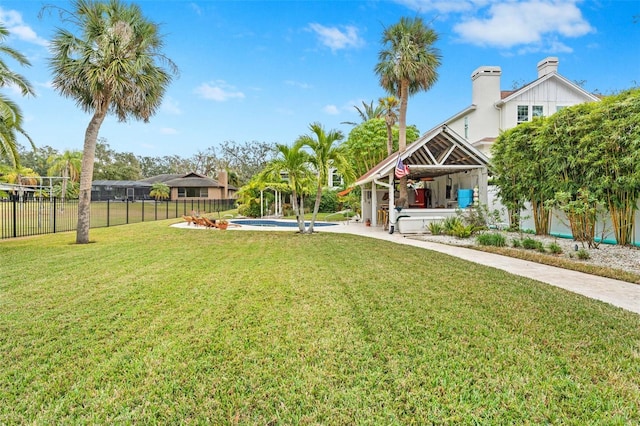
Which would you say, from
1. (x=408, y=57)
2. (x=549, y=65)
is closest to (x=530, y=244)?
(x=408, y=57)

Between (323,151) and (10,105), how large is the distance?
9.36m

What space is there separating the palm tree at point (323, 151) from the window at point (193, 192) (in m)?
36.0

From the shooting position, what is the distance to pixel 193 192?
46219mm

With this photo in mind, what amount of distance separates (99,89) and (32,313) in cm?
894

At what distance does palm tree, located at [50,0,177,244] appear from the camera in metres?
10.3

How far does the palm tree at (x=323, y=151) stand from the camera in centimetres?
1238

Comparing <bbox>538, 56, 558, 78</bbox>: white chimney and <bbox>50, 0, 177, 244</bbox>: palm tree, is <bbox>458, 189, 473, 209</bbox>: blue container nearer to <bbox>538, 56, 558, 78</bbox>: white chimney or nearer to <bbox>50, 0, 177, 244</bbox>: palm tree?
<bbox>538, 56, 558, 78</bbox>: white chimney

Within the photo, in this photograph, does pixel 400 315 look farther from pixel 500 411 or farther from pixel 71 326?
pixel 71 326

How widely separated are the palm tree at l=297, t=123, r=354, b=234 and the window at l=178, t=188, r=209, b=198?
118 feet

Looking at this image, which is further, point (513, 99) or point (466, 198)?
point (513, 99)

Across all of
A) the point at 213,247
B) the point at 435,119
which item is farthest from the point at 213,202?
the point at 213,247

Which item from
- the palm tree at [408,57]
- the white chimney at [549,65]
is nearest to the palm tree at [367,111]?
the white chimney at [549,65]

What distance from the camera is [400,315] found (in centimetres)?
411

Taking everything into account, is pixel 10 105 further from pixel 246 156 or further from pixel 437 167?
pixel 246 156
